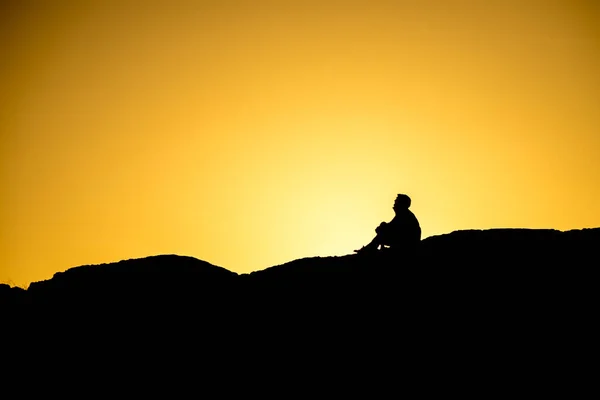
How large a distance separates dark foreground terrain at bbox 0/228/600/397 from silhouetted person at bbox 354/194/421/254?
0.50 m

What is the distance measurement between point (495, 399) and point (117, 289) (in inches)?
503

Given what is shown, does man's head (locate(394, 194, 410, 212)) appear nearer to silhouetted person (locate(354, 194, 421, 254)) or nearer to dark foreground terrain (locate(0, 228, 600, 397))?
silhouetted person (locate(354, 194, 421, 254))

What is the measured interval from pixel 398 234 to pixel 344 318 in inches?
153

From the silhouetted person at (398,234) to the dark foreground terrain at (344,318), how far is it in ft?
1.63

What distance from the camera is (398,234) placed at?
831 inches

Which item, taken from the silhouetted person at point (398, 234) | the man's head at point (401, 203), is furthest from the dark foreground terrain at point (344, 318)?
the man's head at point (401, 203)

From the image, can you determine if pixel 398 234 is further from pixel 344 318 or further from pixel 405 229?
pixel 344 318

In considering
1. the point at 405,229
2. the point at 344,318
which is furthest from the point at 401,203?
the point at 344,318

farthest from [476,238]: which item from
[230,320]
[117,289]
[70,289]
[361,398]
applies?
[70,289]

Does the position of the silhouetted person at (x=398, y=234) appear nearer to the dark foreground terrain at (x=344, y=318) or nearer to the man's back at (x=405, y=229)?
the man's back at (x=405, y=229)

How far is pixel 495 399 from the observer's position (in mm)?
16141

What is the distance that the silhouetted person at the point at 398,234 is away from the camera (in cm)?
2098

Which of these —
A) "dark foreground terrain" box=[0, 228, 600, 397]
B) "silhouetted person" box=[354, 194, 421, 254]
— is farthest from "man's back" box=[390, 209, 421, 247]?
"dark foreground terrain" box=[0, 228, 600, 397]

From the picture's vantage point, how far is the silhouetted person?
21.0 m
